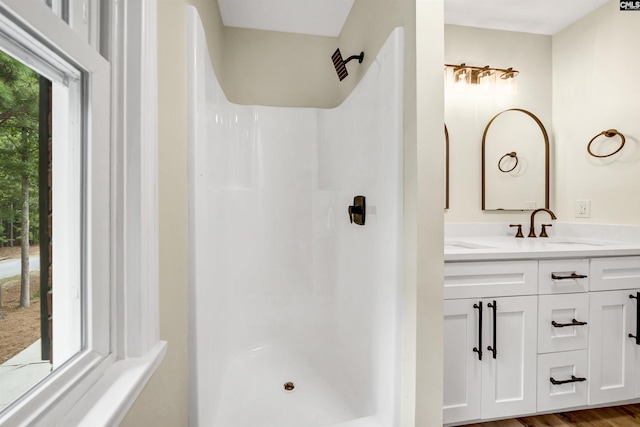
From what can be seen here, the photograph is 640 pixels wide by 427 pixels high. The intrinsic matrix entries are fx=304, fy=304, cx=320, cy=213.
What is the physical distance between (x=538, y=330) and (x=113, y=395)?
5.63 feet

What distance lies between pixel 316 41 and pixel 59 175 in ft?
A: 6.72

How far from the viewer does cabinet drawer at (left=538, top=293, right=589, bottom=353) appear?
147 centimetres

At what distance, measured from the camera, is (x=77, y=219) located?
1.96 ft

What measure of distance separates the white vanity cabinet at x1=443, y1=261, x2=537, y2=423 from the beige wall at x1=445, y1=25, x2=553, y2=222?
Answer: 686mm

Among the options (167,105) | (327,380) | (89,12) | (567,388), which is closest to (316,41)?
(167,105)

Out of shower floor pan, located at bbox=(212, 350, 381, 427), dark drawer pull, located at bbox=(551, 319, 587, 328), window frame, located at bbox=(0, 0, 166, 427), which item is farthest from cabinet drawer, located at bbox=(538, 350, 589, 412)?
window frame, located at bbox=(0, 0, 166, 427)

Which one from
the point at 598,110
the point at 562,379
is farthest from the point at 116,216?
the point at 598,110

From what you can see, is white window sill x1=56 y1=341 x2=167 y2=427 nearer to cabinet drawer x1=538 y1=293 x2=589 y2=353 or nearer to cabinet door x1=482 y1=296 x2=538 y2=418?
cabinet door x1=482 y1=296 x2=538 y2=418

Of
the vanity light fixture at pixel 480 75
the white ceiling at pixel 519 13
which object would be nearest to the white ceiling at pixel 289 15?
the white ceiling at pixel 519 13

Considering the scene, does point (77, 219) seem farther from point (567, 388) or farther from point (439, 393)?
point (567, 388)

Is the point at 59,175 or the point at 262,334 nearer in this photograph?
the point at 59,175

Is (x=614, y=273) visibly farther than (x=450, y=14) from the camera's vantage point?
No

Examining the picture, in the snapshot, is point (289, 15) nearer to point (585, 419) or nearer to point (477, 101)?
point (477, 101)

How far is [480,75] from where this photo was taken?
81.4 inches
